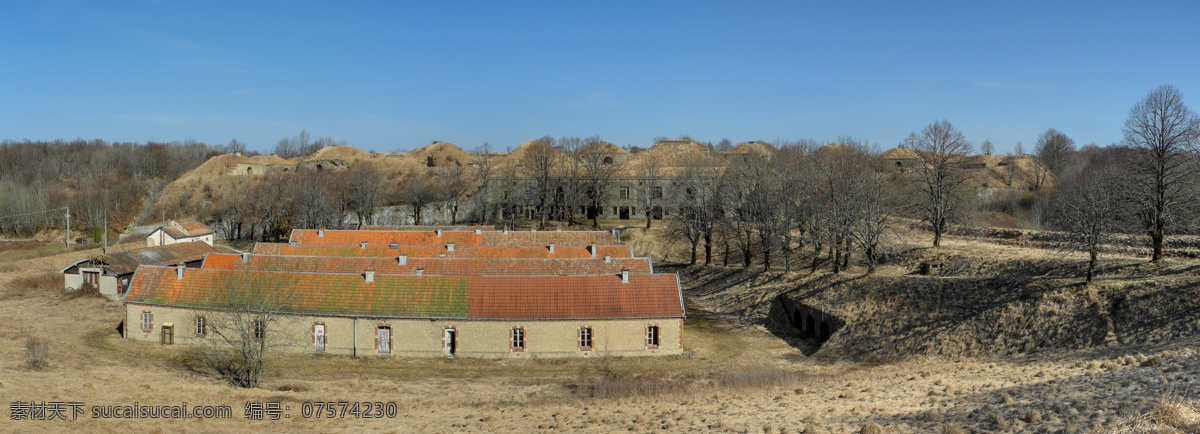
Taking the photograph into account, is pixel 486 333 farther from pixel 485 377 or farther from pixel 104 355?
pixel 104 355

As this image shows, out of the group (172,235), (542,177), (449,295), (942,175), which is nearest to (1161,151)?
(942,175)

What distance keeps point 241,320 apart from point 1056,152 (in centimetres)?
10461

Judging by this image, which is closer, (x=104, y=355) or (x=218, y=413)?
(x=218, y=413)

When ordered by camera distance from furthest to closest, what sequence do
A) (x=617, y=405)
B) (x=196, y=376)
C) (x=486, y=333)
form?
(x=486, y=333), (x=196, y=376), (x=617, y=405)

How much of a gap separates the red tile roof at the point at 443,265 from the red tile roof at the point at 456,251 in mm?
3322

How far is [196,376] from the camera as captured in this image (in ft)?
88.5

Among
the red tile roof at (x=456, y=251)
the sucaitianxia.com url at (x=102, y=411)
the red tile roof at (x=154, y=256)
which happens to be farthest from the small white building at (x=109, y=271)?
the sucaitianxia.com url at (x=102, y=411)

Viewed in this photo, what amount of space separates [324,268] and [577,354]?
16.9 metres

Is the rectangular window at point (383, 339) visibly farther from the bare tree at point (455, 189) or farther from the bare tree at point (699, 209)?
the bare tree at point (455, 189)

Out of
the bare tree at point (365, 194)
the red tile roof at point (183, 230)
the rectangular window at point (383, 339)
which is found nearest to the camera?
the rectangular window at point (383, 339)

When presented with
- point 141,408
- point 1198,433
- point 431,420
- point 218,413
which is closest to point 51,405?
point 141,408

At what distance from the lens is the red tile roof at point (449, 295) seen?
31.1 m

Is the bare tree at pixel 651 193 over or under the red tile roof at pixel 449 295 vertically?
over

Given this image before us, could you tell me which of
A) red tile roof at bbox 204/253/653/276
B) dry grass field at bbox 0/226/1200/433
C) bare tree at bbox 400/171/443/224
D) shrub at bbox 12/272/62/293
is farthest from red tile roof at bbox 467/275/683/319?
bare tree at bbox 400/171/443/224
